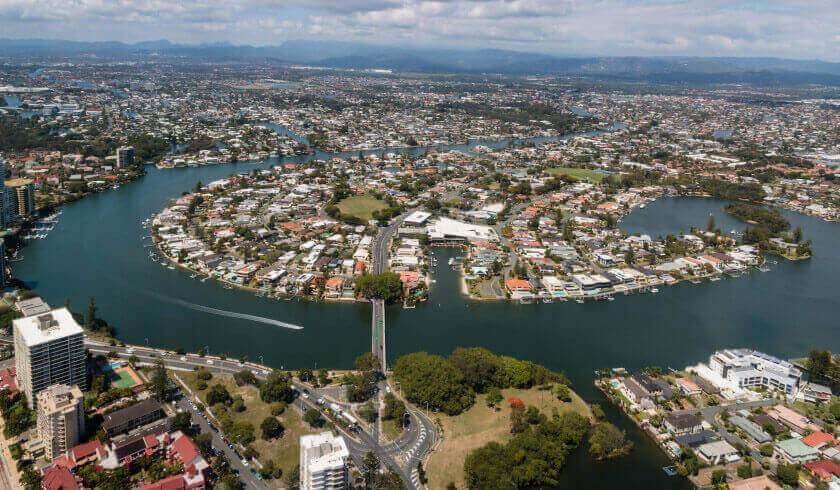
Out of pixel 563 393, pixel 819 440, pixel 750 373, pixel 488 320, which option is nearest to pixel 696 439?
pixel 819 440

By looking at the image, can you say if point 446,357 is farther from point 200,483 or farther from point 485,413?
point 200,483

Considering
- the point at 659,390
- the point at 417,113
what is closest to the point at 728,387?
the point at 659,390

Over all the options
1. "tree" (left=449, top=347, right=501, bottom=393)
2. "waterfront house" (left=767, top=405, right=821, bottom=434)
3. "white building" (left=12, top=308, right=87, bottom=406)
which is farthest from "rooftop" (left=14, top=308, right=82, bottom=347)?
"waterfront house" (left=767, top=405, right=821, bottom=434)

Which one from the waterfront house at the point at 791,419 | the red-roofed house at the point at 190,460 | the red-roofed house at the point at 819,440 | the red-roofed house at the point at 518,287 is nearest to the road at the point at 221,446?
the red-roofed house at the point at 190,460

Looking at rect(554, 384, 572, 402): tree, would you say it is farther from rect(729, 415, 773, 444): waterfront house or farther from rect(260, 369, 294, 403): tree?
rect(260, 369, 294, 403): tree

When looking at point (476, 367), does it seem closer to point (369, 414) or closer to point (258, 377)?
point (369, 414)

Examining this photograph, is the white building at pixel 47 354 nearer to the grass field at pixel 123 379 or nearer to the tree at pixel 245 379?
the grass field at pixel 123 379
